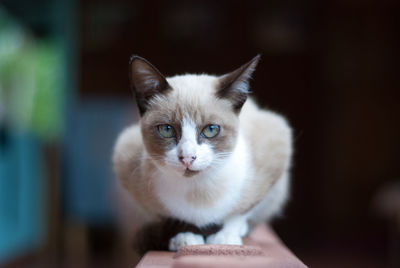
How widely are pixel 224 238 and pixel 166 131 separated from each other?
29 cm

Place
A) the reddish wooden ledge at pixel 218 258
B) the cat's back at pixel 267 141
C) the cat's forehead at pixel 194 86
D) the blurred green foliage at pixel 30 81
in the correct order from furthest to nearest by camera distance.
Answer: the blurred green foliage at pixel 30 81 → the cat's back at pixel 267 141 → the cat's forehead at pixel 194 86 → the reddish wooden ledge at pixel 218 258

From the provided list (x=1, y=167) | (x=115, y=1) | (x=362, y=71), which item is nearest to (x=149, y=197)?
(x=1, y=167)

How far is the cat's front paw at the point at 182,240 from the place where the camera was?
103cm

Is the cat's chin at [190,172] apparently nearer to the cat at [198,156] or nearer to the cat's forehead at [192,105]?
the cat at [198,156]

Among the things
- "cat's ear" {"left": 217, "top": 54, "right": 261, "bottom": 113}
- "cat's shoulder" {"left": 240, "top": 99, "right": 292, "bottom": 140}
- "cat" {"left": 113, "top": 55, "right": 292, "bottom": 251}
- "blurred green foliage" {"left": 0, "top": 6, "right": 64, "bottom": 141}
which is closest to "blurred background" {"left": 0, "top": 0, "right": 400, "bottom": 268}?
"blurred green foliage" {"left": 0, "top": 6, "right": 64, "bottom": 141}

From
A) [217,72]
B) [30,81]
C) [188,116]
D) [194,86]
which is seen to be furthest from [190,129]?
[30,81]

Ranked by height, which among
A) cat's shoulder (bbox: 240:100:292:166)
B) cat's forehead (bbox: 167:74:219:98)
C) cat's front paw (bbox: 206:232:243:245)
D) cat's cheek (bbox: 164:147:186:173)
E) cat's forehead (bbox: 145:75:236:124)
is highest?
cat's forehead (bbox: 167:74:219:98)

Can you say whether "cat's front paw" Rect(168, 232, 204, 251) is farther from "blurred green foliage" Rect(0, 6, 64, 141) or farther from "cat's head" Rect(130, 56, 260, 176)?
"blurred green foliage" Rect(0, 6, 64, 141)

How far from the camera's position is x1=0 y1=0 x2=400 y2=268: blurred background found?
3.80 m

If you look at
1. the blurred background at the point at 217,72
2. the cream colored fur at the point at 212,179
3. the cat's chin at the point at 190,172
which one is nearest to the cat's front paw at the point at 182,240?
the cream colored fur at the point at 212,179

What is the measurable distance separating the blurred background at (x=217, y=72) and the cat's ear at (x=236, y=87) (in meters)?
2.68

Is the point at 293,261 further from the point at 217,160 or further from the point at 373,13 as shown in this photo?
the point at 373,13

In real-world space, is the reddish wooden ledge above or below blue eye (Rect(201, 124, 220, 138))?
below

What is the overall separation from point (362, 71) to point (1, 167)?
3.31m
